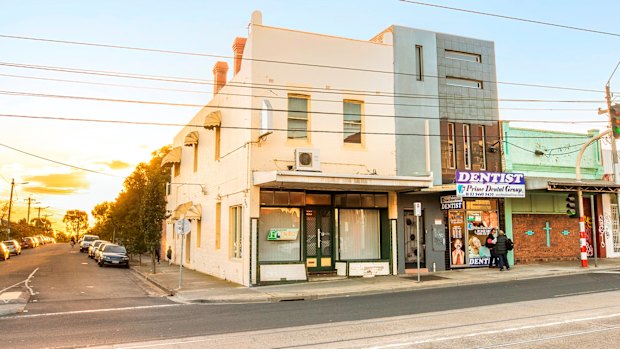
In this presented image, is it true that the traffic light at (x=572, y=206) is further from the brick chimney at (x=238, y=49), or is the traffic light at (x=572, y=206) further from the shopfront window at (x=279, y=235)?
the brick chimney at (x=238, y=49)

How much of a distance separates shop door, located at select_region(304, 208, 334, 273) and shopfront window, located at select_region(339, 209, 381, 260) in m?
0.58

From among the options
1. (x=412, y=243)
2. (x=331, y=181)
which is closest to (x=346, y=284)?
(x=331, y=181)

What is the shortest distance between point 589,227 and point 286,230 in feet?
55.3

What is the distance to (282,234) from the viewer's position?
63.5ft

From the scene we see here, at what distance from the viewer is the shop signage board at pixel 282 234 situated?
1920 centimetres

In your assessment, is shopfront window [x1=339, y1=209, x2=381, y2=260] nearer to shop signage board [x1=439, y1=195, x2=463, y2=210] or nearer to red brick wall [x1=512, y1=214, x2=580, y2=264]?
shop signage board [x1=439, y1=195, x2=463, y2=210]

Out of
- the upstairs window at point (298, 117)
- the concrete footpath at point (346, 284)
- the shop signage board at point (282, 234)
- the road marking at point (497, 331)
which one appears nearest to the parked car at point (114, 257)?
the concrete footpath at point (346, 284)

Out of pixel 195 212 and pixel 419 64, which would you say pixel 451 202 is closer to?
pixel 419 64

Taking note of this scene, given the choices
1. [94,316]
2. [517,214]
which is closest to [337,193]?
[517,214]

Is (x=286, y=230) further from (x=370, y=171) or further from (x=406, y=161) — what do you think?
(x=406, y=161)

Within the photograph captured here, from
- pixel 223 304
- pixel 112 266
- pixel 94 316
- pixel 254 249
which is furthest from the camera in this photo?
pixel 112 266

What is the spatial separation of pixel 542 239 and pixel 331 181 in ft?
42.5

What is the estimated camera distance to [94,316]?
40.5ft

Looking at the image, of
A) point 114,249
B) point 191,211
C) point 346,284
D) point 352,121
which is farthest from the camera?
point 114,249
